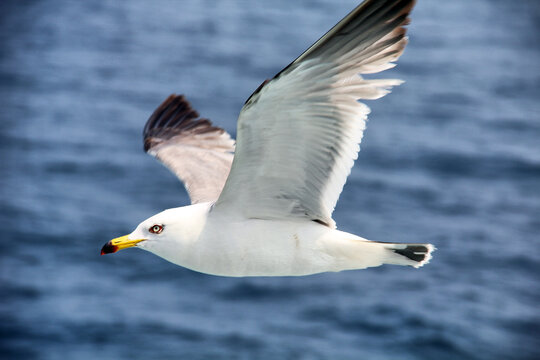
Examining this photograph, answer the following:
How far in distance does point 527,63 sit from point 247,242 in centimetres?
2489

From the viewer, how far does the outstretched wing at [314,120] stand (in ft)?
14.6

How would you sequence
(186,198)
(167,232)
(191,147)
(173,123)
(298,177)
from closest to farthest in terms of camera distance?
(298,177) → (167,232) → (191,147) → (173,123) → (186,198)

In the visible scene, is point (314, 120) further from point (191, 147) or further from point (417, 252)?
point (191, 147)

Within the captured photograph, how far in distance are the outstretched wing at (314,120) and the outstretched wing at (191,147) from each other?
1.08m

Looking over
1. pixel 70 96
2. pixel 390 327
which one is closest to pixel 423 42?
pixel 70 96

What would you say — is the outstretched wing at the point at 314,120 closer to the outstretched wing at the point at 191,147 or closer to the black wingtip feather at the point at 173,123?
the outstretched wing at the point at 191,147

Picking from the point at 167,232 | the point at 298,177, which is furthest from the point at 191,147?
the point at 298,177

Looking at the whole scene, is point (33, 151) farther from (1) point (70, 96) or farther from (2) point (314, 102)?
(2) point (314, 102)

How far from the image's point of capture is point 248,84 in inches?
885

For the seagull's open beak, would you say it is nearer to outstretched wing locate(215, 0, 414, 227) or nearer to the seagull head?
the seagull head

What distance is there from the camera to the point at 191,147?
24.2ft

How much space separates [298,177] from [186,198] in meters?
12.4

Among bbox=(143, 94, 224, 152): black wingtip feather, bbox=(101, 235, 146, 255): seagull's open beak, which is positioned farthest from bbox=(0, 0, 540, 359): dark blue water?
bbox=(101, 235, 146, 255): seagull's open beak

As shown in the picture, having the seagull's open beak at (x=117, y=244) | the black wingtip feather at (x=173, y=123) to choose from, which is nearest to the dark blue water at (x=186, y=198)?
the black wingtip feather at (x=173, y=123)
